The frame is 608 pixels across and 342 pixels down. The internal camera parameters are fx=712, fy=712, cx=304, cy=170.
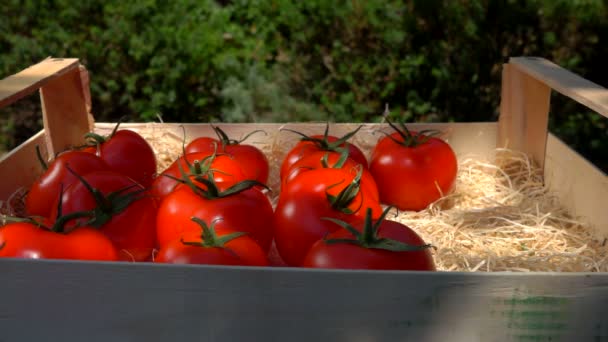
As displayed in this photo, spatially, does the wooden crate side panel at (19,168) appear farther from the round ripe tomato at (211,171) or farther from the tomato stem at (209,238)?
the tomato stem at (209,238)

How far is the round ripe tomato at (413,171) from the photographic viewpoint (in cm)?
152

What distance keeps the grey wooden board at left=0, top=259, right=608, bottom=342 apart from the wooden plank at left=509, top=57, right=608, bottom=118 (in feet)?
1.14

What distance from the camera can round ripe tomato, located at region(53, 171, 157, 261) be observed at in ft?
3.65

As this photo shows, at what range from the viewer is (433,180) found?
1.53 metres

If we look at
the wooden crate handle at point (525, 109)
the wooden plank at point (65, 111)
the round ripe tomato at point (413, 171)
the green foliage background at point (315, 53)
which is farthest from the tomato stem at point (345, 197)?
the green foliage background at point (315, 53)

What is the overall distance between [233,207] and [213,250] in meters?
0.17

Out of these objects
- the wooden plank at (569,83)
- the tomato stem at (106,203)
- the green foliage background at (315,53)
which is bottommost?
the green foliage background at (315,53)

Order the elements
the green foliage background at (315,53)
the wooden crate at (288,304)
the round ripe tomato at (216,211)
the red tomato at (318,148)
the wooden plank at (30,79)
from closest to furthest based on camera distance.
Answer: the wooden crate at (288,304) → the round ripe tomato at (216,211) → the wooden plank at (30,79) → the red tomato at (318,148) → the green foliage background at (315,53)

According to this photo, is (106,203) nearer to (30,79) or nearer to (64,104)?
(30,79)

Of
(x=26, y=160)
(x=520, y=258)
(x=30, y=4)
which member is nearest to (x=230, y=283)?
(x=520, y=258)

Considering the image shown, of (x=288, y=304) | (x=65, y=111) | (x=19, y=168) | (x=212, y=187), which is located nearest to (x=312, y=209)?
(x=212, y=187)

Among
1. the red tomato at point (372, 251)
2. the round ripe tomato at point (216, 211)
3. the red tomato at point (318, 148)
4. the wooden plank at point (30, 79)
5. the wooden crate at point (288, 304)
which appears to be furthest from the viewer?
the red tomato at point (318, 148)

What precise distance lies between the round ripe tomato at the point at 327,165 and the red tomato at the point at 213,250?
1.09 feet

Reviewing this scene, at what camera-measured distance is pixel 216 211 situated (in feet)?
3.55
